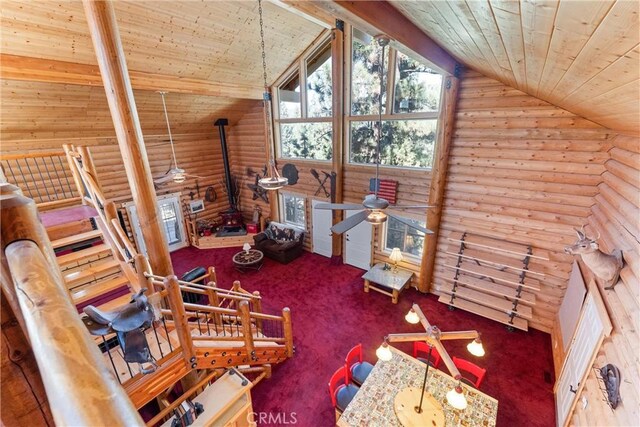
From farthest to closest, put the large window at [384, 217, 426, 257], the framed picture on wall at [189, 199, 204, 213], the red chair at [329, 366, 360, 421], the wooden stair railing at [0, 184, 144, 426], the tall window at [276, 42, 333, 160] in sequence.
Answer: the framed picture on wall at [189, 199, 204, 213] → the tall window at [276, 42, 333, 160] → the large window at [384, 217, 426, 257] → the red chair at [329, 366, 360, 421] → the wooden stair railing at [0, 184, 144, 426]

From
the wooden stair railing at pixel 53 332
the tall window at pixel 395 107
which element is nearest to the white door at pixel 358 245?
the tall window at pixel 395 107

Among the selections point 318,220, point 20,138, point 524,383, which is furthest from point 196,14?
point 524,383

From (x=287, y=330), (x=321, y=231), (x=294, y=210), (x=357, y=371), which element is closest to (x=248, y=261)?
(x=321, y=231)

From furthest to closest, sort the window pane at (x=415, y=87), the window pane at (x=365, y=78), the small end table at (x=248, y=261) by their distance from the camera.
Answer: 1. the small end table at (x=248, y=261)
2. the window pane at (x=365, y=78)
3. the window pane at (x=415, y=87)

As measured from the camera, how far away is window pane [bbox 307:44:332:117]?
6969mm

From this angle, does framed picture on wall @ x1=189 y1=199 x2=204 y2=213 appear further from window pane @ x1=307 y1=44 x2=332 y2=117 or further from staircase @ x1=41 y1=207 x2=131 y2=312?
window pane @ x1=307 y1=44 x2=332 y2=117

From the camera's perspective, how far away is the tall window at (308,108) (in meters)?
7.09

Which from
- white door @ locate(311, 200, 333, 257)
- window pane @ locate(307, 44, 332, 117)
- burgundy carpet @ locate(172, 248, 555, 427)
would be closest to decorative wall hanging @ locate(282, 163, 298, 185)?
white door @ locate(311, 200, 333, 257)

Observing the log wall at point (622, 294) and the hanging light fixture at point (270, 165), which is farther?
the hanging light fixture at point (270, 165)

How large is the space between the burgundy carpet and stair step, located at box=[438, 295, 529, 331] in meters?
0.17

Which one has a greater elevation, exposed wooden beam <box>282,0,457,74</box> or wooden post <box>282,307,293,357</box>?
exposed wooden beam <box>282,0,457,74</box>

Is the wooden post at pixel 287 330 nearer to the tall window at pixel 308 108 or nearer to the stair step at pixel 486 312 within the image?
the stair step at pixel 486 312

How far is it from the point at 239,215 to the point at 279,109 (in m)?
3.80

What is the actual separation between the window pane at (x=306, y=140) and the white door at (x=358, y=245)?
1.89 m
